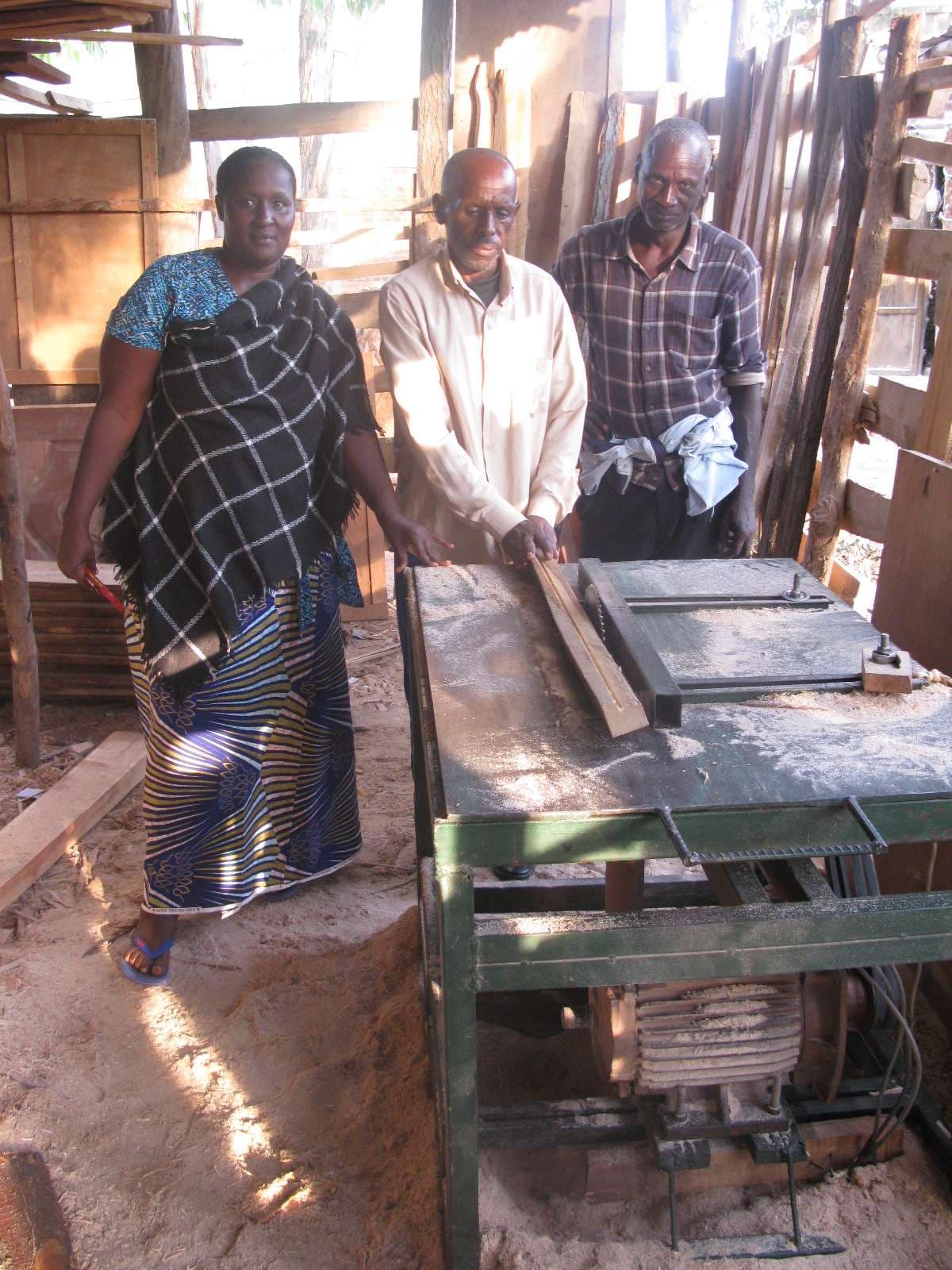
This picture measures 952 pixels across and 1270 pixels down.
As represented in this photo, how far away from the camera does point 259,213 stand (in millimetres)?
2441

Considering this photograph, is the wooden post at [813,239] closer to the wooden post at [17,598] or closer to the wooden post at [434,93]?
the wooden post at [434,93]

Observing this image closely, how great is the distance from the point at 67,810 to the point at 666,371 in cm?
242

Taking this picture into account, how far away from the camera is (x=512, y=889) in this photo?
8.18ft

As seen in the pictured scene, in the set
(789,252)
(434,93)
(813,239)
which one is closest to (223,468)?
(813,239)

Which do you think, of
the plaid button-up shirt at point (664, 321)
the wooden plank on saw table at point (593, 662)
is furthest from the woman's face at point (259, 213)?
the plaid button-up shirt at point (664, 321)

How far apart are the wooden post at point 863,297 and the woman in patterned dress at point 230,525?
227 centimetres

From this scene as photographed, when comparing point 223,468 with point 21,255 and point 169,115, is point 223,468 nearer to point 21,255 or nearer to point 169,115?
point 169,115

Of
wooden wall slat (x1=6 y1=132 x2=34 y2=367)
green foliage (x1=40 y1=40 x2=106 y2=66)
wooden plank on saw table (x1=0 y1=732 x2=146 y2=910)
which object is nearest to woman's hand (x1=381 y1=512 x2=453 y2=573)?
wooden plank on saw table (x1=0 y1=732 x2=146 y2=910)

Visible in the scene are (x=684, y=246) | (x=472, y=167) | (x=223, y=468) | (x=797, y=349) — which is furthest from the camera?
(x=797, y=349)

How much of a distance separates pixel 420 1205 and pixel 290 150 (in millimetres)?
23504

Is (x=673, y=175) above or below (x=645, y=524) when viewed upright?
above

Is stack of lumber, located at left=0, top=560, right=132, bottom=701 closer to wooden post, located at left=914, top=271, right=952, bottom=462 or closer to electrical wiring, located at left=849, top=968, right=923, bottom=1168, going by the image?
wooden post, located at left=914, top=271, right=952, bottom=462

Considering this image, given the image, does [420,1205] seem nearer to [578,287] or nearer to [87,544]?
[87,544]

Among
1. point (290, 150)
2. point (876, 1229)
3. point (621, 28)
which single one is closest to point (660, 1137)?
point (876, 1229)
